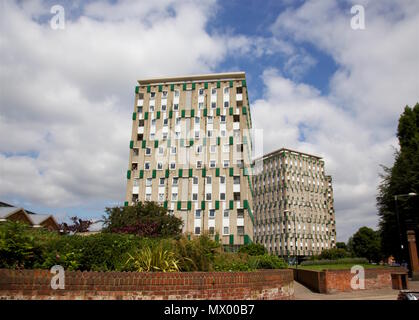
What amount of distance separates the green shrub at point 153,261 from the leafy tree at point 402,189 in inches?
987

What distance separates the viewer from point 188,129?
5291 cm

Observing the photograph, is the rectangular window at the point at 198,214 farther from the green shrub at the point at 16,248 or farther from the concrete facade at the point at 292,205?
the concrete facade at the point at 292,205

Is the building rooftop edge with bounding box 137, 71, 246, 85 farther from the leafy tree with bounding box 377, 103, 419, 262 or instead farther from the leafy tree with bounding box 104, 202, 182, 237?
the leafy tree with bounding box 104, 202, 182, 237

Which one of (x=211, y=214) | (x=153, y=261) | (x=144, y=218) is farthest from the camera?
(x=211, y=214)

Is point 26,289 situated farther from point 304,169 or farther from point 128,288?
point 304,169

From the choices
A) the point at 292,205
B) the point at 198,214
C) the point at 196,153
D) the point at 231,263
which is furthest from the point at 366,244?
the point at 231,263

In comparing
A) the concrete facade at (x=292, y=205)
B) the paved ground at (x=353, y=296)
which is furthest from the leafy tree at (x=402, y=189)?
the concrete facade at (x=292, y=205)

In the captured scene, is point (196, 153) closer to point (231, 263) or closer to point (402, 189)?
Answer: point (402, 189)

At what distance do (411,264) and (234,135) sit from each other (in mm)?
31264

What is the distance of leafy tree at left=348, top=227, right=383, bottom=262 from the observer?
253ft

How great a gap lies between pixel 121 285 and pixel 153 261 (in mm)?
1234

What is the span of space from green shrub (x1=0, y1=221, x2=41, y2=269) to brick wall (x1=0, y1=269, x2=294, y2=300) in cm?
98

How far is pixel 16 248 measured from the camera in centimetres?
815
